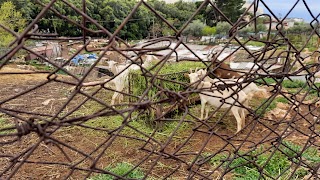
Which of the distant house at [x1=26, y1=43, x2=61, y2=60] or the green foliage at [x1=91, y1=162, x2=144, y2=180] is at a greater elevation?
the distant house at [x1=26, y1=43, x2=61, y2=60]

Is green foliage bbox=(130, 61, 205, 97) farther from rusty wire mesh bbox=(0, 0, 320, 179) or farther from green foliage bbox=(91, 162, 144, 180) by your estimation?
green foliage bbox=(91, 162, 144, 180)

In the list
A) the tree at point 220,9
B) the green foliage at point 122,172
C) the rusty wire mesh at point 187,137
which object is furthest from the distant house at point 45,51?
the green foliage at point 122,172

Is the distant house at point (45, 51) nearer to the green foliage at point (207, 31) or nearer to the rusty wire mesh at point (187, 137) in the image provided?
the rusty wire mesh at point (187, 137)

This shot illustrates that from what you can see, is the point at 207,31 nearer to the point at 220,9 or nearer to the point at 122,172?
the point at 122,172

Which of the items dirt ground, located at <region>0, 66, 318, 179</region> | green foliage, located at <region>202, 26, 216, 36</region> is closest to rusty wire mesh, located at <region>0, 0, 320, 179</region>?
dirt ground, located at <region>0, 66, 318, 179</region>

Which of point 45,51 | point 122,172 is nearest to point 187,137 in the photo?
point 122,172

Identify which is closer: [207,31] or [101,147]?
[101,147]

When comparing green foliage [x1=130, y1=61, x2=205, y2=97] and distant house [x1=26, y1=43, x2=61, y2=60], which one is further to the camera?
green foliage [x1=130, y1=61, x2=205, y2=97]

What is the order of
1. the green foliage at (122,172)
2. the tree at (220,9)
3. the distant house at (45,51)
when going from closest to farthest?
1. the distant house at (45,51)
2. the tree at (220,9)
3. the green foliage at (122,172)

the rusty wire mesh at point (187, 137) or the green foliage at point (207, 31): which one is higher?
the rusty wire mesh at point (187, 137)

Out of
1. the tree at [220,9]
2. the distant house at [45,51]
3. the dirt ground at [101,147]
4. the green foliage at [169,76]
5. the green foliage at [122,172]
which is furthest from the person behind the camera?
the green foliage at [169,76]

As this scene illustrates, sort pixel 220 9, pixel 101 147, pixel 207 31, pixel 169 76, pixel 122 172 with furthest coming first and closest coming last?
pixel 207 31, pixel 169 76, pixel 101 147, pixel 122 172, pixel 220 9

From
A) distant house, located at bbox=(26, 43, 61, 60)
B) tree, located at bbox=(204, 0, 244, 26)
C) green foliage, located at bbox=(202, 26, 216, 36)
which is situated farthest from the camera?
green foliage, located at bbox=(202, 26, 216, 36)

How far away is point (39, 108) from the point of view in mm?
4406
